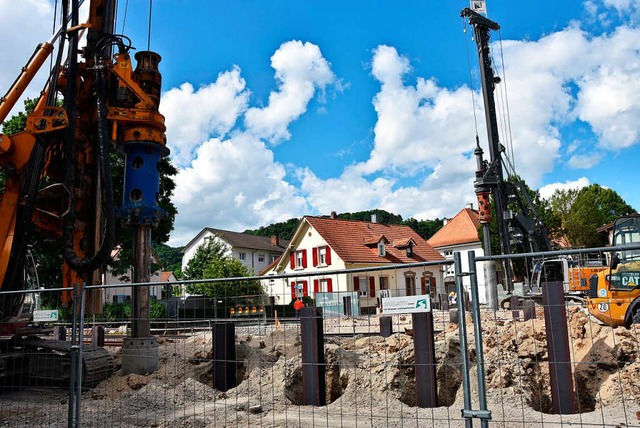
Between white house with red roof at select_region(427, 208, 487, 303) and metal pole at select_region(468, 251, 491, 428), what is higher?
white house with red roof at select_region(427, 208, 487, 303)

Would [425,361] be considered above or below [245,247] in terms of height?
below

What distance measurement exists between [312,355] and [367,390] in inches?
46.9

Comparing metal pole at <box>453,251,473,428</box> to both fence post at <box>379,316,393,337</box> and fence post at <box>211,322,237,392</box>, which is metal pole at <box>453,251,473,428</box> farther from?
fence post at <box>211,322,237,392</box>

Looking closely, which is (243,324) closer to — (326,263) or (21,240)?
(21,240)

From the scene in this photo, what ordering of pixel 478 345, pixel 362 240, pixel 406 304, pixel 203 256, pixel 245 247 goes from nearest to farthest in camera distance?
pixel 478 345 → pixel 406 304 → pixel 362 240 → pixel 203 256 → pixel 245 247

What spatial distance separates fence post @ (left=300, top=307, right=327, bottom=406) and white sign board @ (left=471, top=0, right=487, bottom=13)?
2027 centimetres

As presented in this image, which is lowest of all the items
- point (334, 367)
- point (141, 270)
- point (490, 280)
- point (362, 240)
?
point (334, 367)

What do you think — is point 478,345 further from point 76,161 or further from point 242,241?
point 242,241

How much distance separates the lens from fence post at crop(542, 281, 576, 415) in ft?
20.2

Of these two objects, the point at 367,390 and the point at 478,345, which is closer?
the point at 478,345

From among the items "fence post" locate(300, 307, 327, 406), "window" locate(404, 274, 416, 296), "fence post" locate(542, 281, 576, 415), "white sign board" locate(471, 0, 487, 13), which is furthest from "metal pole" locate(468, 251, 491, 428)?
"white sign board" locate(471, 0, 487, 13)

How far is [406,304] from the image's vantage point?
14.3 feet

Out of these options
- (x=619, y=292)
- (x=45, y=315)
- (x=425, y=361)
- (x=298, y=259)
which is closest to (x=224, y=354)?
(x=45, y=315)

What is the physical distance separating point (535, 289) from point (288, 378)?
14596 millimetres
